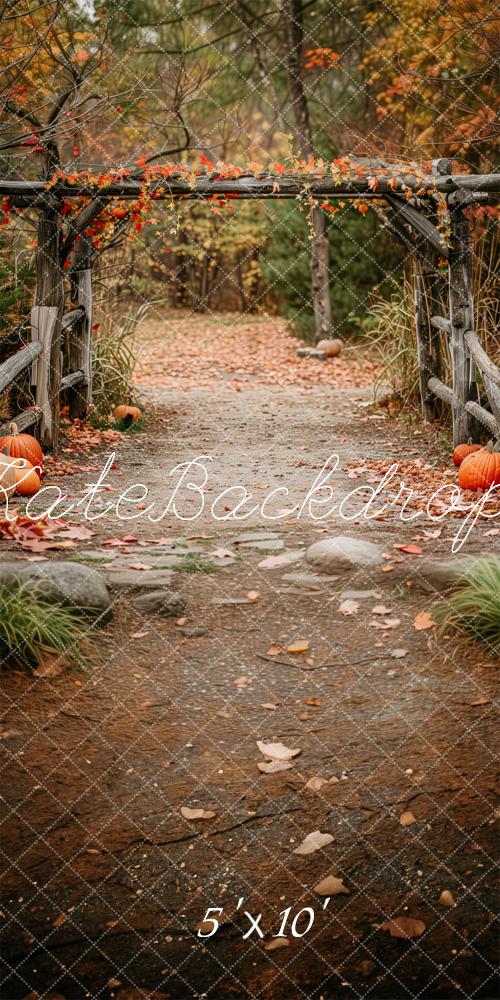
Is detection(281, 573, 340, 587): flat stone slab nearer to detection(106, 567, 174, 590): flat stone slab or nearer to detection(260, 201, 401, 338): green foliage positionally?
detection(106, 567, 174, 590): flat stone slab

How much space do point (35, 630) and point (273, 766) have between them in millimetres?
1255

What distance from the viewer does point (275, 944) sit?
2777 millimetres

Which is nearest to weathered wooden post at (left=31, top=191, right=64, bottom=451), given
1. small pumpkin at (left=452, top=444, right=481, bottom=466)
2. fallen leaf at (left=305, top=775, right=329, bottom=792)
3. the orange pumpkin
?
the orange pumpkin

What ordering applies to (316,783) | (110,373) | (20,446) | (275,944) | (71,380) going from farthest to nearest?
(110,373) → (71,380) → (20,446) → (316,783) → (275,944)

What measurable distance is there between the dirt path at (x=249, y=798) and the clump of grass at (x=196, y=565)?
0.5 inches

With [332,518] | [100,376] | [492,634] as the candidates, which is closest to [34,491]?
[332,518]

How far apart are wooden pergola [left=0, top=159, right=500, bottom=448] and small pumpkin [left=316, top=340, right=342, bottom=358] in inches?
230

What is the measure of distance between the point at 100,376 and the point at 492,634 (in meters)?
5.90

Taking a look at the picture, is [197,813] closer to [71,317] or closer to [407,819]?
[407,819]

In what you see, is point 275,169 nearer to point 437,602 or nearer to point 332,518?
point 332,518

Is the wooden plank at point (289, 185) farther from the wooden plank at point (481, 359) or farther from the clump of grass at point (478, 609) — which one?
the clump of grass at point (478, 609)

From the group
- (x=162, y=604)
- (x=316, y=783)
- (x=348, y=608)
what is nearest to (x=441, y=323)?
(x=348, y=608)

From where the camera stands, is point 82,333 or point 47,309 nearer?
point 47,309

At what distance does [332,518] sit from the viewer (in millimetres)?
6082
